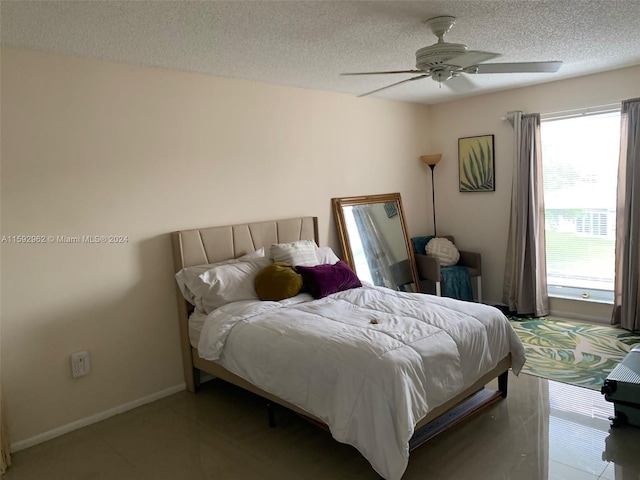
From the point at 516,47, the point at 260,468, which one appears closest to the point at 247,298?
the point at 260,468

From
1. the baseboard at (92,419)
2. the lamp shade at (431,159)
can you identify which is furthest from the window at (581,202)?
the baseboard at (92,419)

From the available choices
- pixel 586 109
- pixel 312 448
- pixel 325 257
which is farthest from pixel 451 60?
pixel 586 109

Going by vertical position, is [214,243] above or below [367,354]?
above

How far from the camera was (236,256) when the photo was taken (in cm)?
379

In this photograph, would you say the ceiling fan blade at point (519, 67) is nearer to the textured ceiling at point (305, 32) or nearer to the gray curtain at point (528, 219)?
the textured ceiling at point (305, 32)

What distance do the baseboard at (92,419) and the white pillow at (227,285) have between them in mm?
762

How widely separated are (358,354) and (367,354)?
49 millimetres

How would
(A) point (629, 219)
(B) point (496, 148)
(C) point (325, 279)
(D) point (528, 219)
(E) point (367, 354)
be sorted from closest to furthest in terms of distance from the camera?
(E) point (367, 354) < (C) point (325, 279) < (A) point (629, 219) < (D) point (528, 219) < (B) point (496, 148)

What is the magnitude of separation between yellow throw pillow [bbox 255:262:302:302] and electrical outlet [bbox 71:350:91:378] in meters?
1.21

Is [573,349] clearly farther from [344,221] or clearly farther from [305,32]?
[305,32]

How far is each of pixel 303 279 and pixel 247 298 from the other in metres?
0.45

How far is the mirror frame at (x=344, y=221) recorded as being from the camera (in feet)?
15.3

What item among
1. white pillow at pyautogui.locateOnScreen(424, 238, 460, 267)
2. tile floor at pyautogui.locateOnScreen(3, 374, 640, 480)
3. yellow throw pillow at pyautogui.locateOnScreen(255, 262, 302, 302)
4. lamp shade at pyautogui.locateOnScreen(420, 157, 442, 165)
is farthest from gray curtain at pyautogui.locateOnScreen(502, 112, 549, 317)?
yellow throw pillow at pyautogui.locateOnScreen(255, 262, 302, 302)

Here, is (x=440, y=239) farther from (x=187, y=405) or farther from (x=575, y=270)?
(x=187, y=405)
